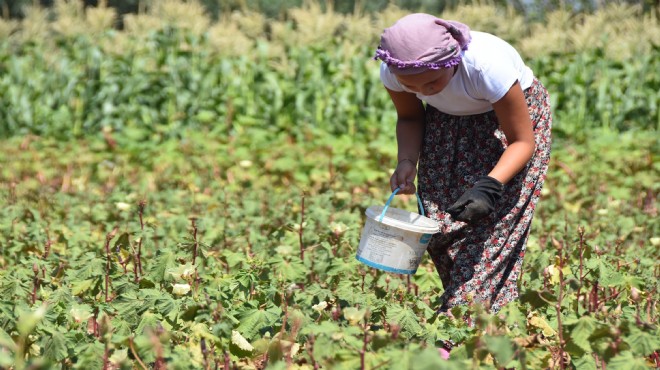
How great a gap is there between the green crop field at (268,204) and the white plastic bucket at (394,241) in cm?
14

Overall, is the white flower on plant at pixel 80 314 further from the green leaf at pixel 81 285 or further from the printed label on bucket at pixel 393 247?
the printed label on bucket at pixel 393 247

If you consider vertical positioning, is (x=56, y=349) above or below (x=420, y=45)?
below

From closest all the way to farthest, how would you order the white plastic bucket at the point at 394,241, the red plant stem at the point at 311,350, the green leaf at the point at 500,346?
the green leaf at the point at 500,346
the red plant stem at the point at 311,350
the white plastic bucket at the point at 394,241

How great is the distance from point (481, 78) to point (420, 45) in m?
0.26

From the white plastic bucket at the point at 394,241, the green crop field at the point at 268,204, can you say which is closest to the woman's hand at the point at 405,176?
the white plastic bucket at the point at 394,241

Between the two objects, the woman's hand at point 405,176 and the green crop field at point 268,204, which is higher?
the woman's hand at point 405,176

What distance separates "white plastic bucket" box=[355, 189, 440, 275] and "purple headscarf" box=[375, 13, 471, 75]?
51 centimetres

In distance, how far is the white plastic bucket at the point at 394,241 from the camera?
2.99m

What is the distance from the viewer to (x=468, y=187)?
10.5 ft

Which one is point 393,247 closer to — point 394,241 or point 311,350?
point 394,241

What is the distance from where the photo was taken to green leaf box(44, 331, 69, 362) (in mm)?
2436

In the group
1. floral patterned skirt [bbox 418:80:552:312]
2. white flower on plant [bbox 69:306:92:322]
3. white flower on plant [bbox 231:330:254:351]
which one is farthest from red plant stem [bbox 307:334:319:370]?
floral patterned skirt [bbox 418:80:552:312]

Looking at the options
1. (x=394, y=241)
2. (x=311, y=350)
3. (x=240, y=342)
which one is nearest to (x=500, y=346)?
(x=311, y=350)

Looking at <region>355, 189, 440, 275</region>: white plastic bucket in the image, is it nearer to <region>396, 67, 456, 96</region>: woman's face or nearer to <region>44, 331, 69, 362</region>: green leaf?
<region>396, 67, 456, 96</region>: woman's face
